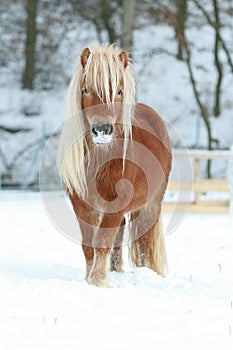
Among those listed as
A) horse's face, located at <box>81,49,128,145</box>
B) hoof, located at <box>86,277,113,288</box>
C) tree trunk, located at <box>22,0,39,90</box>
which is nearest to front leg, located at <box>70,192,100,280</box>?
hoof, located at <box>86,277,113,288</box>

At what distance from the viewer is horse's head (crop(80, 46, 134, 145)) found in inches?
145

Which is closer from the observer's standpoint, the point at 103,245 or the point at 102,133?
the point at 102,133

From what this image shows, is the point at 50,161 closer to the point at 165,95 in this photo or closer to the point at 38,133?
the point at 38,133

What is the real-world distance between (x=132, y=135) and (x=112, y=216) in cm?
61

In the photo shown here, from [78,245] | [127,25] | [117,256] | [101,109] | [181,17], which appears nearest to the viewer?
[101,109]

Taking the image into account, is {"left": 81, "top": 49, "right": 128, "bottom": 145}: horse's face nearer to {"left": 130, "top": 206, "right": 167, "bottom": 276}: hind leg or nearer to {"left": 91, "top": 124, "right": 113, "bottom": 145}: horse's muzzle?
{"left": 91, "top": 124, "right": 113, "bottom": 145}: horse's muzzle

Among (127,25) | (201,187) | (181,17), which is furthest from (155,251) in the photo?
(181,17)

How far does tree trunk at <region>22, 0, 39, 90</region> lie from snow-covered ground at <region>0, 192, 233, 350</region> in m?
9.79

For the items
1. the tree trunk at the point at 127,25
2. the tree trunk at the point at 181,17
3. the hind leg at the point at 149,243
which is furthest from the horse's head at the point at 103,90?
the tree trunk at the point at 181,17

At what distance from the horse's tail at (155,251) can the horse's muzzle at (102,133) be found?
1276 millimetres

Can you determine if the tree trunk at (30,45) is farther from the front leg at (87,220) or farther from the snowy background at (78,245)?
the front leg at (87,220)

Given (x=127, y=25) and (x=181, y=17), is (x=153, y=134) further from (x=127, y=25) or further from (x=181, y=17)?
(x=181, y=17)

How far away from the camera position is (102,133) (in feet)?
11.9

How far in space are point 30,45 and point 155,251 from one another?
35.9ft
